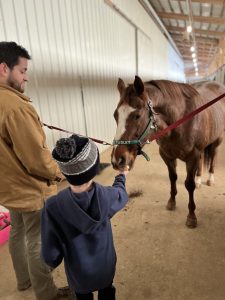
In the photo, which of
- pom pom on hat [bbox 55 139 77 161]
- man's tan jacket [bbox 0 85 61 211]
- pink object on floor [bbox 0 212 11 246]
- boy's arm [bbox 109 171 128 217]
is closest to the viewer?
pom pom on hat [bbox 55 139 77 161]

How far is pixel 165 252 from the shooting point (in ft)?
6.36

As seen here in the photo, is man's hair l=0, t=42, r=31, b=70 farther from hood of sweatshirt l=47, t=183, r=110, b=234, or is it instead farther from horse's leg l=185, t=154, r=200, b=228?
horse's leg l=185, t=154, r=200, b=228

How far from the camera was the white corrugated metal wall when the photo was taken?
285 centimetres

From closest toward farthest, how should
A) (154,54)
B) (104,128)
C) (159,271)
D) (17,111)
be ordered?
(17,111), (159,271), (104,128), (154,54)

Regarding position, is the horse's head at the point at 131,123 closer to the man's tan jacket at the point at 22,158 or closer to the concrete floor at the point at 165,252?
the man's tan jacket at the point at 22,158

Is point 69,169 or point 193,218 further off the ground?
point 69,169

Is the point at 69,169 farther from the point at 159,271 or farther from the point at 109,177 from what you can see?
the point at 109,177

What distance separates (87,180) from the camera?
90cm

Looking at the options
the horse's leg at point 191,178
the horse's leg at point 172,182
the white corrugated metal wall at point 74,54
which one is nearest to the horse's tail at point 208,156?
the horse's leg at point 172,182

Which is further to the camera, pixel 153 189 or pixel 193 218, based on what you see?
pixel 153 189

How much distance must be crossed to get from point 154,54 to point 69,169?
34.0ft

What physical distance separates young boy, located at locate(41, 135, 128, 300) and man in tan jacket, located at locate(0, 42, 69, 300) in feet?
1.02

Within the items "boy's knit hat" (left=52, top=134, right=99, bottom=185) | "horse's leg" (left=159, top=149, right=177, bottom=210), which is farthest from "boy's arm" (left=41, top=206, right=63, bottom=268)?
"horse's leg" (left=159, top=149, right=177, bottom=210)

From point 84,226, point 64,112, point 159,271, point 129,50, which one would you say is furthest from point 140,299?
point 129,50
